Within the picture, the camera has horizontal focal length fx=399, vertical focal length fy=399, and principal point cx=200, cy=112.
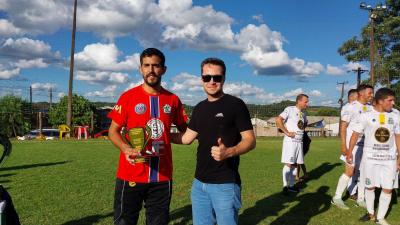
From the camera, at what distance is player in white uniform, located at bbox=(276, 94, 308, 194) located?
873 cm

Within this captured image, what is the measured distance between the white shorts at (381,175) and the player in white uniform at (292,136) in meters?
2.41

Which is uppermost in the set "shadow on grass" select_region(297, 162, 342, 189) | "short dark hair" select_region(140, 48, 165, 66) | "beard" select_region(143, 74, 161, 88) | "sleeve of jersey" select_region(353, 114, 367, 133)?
"short dark hair" select_region(140, 48, 165, 66)

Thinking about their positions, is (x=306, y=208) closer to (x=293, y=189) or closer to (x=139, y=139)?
(x=293, y=189)

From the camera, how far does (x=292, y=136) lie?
345 inches

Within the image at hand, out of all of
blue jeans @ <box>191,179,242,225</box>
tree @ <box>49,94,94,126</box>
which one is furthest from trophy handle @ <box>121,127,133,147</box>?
tree @ <box>49,94,94,126</box>

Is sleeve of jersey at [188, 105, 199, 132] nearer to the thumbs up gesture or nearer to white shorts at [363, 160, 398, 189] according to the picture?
the thumbs up gesture

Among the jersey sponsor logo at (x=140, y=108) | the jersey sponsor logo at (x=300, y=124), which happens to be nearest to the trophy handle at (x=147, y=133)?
the jersey sponsor logo at (x=140, y=108)

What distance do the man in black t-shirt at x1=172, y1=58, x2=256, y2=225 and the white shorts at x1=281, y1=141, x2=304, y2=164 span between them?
208 inches

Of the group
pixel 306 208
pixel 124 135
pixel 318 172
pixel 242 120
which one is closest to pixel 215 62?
pixel 242 120

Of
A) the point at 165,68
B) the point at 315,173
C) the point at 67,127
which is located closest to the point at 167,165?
the point at 165,68

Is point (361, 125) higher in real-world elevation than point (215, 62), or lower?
lower

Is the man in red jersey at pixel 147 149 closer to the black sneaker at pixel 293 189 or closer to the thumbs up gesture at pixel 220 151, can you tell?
the thumbs up gesture at pixel 220 151

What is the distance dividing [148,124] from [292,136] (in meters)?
5.50

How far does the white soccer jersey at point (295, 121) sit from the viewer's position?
8.95 meters
